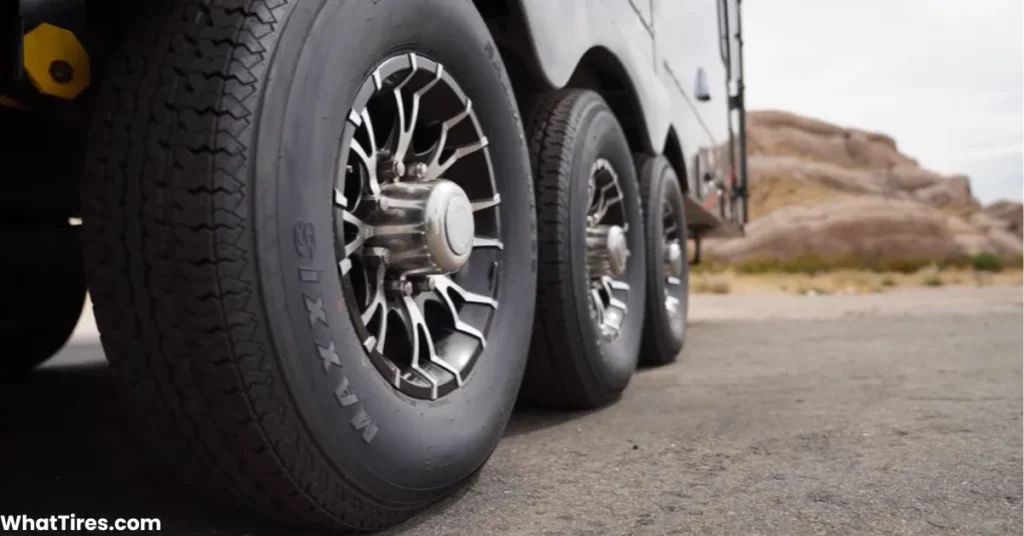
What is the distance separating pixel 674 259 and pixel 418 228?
2.70 meters

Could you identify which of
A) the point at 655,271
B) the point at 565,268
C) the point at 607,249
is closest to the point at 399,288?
the point at 565,268

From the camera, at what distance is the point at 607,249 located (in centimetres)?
258

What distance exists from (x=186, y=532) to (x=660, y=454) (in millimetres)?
993

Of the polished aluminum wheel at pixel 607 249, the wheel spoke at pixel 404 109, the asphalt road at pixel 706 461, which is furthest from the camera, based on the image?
the polished aluminum wheel at pixel 607 249

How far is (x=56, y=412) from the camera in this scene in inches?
96.6

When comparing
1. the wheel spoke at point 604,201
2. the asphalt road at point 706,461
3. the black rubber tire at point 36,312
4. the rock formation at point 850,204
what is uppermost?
the rock formation at point 850,204

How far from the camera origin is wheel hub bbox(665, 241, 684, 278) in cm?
387

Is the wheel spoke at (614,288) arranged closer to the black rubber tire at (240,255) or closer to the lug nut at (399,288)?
the lug nut at (399,288)

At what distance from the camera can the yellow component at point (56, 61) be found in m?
1.10

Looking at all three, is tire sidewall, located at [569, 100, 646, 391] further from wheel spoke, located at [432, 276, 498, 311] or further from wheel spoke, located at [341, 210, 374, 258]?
wheel spoke, located at [341, 210, 374, 258]

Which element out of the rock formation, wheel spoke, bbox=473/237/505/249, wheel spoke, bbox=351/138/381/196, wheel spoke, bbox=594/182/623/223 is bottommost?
wheel spoke, bbox=473/237/505/249

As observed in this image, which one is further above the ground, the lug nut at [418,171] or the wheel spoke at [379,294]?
the lug nut at [418,171]

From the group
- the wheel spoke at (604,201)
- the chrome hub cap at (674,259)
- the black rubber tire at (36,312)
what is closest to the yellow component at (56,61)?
the wheel spoke at (604,201)

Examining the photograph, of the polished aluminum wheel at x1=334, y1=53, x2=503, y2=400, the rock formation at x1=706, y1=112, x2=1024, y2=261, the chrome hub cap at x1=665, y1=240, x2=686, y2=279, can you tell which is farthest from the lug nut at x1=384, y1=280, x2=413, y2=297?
the rock formation at x1=706, y1=112, x2=1024, y2=261
